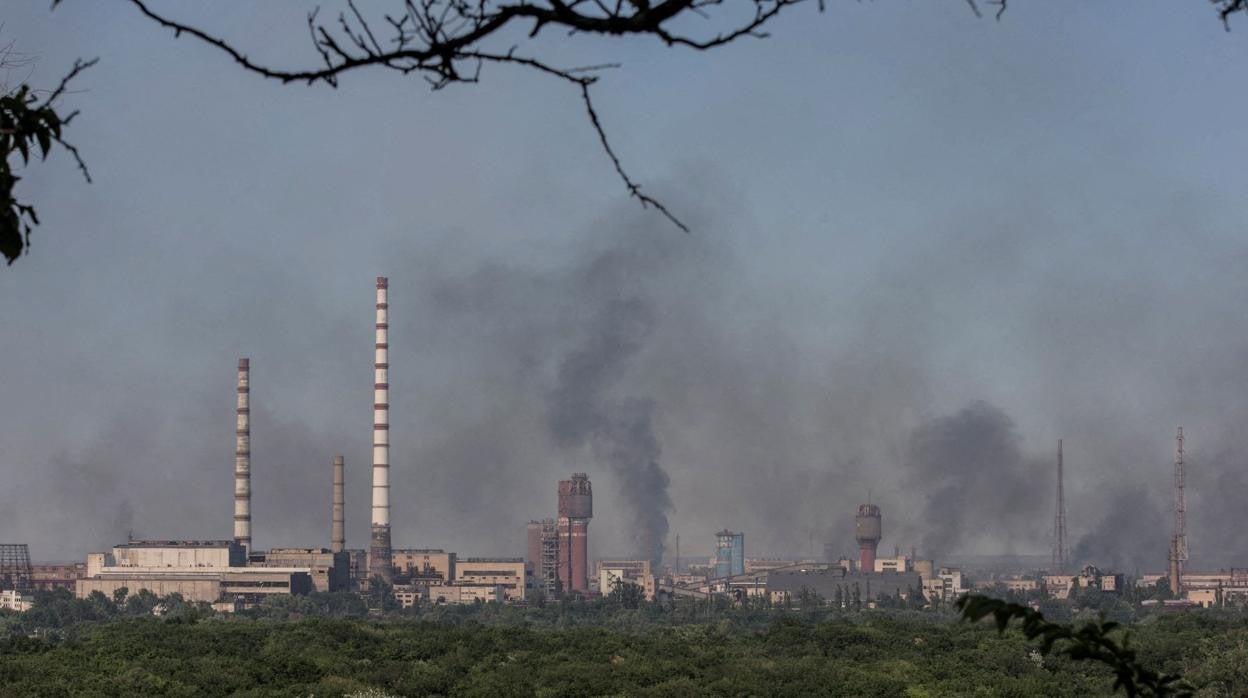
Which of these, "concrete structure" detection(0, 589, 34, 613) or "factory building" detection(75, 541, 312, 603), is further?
"concrete structure" detection(0, 589, 34, 613)

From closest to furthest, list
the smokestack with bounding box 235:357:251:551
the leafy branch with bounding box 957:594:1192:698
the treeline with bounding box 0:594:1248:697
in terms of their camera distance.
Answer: the leafy branch with bounding box 957:594:1192:698 < the treeline with bounding box 0:594:1248:697 < the smokestack with bounding box 235:357:251:551

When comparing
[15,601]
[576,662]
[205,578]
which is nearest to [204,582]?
[205,578]

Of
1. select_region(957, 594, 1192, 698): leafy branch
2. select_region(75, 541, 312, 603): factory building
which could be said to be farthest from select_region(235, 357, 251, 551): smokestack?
select_region(957, 594, 1192, 698): leafy branch

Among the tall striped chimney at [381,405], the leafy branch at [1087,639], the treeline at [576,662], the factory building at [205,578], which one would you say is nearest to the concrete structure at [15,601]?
the factory building at [205,578]

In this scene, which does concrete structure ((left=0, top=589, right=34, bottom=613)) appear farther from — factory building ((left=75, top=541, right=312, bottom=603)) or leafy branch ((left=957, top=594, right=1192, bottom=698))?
leafy branch ((left=957, top=594, right=1192, bottom=698))

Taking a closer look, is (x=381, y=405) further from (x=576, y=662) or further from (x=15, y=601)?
(x=576, y=662)

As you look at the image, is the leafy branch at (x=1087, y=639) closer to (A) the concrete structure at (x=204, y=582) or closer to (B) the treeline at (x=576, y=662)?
(B) the treeline at (x=576, y=662)
